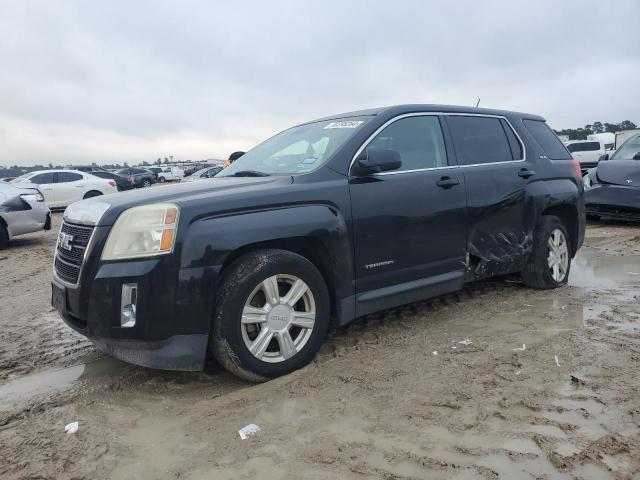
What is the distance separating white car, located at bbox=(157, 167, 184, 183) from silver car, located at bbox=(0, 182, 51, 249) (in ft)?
117

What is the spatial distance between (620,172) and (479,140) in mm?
6036

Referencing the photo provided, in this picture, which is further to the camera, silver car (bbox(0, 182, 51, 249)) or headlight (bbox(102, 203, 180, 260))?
silver car (bbox(0, 182, 51, 249))

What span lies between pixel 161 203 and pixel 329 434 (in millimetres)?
1566

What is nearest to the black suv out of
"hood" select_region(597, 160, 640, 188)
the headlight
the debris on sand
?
the headlight

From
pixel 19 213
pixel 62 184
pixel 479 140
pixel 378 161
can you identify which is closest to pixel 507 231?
pixel 479 140

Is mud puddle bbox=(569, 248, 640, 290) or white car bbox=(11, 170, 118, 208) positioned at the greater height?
white car bbox=(11, 170, 118, 208)

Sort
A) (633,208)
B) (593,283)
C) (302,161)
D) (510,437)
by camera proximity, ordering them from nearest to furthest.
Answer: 1. (510,437)
2. (302,161)
3. (593,283)
4. (633,208)

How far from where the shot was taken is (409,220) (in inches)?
149

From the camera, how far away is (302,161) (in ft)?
12.5

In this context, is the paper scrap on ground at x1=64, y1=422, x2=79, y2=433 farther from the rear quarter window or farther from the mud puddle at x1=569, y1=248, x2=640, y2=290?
the mud puddle at x1=569, y1=248, x2=640, y2=290

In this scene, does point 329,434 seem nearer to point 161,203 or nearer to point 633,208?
point 161,203

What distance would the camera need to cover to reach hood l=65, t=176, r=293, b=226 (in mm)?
2979

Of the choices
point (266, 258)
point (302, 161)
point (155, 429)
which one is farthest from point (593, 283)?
point (155, 429)

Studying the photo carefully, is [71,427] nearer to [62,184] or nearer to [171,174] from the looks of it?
[62,184]
